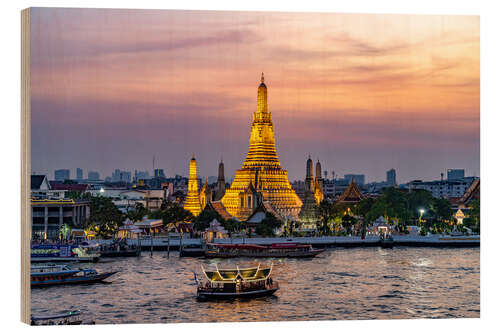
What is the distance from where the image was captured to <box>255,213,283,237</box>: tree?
32.7 m

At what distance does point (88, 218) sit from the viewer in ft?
106

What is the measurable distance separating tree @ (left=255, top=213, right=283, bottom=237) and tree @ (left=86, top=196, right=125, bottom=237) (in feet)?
19.1

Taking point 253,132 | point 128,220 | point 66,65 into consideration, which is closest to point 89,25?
point 66,65

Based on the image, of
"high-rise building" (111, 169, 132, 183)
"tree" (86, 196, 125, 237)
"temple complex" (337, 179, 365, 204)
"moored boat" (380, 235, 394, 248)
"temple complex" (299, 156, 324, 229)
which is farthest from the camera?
"temple complex" (337, 179, 365, 204)

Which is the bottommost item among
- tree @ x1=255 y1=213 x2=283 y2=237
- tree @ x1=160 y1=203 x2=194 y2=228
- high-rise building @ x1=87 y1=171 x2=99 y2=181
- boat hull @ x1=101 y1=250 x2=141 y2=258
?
boat hull @ x1=101 y1=250 x2=141 y2=258

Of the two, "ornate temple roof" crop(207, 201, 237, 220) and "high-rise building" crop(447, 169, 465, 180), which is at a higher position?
"high-rise building" crop(447, 169, 465, 180)

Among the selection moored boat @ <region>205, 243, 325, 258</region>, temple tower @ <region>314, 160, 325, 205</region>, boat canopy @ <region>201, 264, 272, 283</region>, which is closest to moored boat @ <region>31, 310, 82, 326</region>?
boat canopy @ <region>201, 264, 272, 283</region>

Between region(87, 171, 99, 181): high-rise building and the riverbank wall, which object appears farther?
the riverbank wall

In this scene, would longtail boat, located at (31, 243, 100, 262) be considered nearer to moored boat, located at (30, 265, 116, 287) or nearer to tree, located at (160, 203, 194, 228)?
moored boat, located at (30, 265, 116, 287)

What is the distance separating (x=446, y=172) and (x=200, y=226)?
13.1 meters

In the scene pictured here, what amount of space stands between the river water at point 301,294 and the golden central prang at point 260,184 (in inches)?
413

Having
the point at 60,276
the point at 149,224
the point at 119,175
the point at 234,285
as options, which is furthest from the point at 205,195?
the point at 234,285

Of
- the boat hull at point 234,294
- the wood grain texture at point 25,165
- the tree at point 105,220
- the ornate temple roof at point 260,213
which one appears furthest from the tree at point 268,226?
the wood grain texture at point 25,165

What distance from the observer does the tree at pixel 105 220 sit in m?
30.8
